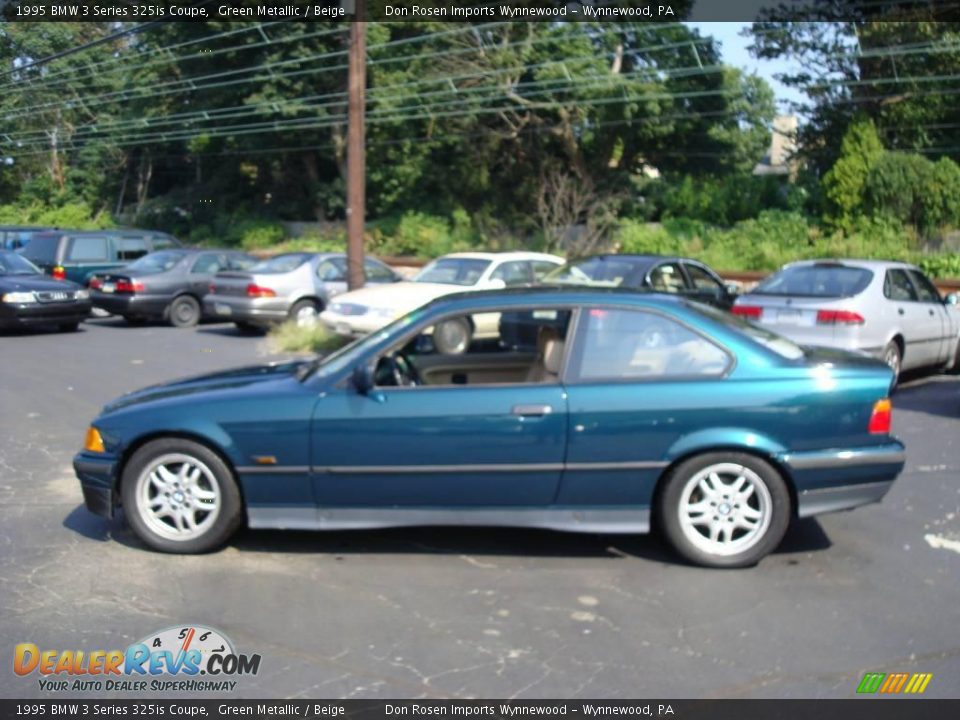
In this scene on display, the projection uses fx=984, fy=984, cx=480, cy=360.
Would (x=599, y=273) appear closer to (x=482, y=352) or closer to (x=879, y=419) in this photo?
(x=482, y=352)

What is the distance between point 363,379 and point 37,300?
41.9ft

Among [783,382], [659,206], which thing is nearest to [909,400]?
[783,382]

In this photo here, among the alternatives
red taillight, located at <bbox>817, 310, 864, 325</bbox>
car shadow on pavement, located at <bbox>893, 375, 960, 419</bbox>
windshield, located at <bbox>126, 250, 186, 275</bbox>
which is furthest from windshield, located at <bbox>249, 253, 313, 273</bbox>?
car shadow on pavement, located at <bbox>893, 375, 960, 419</bbox>

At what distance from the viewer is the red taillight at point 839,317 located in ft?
33.1

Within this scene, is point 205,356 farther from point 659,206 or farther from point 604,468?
point 659,206

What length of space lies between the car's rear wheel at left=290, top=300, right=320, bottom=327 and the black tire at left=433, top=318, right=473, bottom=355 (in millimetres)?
10143

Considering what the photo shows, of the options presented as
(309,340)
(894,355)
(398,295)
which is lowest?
(309,340)

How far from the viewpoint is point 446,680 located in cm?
410

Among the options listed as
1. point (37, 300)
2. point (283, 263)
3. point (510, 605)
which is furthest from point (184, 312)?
point (510, 605)

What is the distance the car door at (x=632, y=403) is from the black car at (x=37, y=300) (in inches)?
520

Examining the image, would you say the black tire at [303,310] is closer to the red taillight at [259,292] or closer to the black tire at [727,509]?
the red taillight at [259,292]

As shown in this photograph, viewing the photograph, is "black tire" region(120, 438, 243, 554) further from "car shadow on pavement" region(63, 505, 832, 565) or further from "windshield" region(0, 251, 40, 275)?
"windshield" region(0, 251, 40, 275)

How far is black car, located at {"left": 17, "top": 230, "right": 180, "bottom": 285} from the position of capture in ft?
66.7

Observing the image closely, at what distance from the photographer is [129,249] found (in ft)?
69.4
